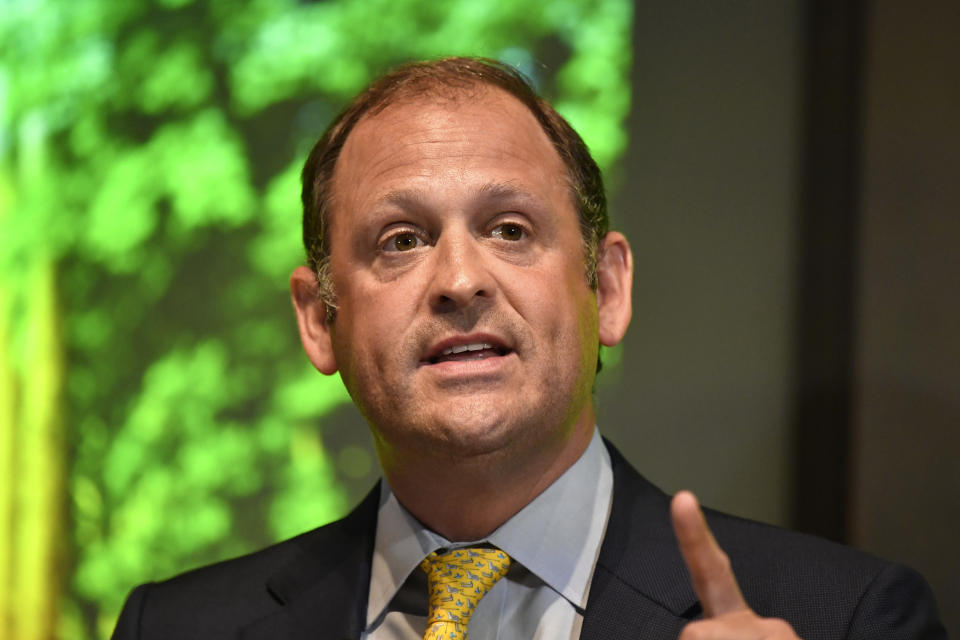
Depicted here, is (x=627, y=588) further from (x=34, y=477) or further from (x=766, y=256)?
(x=34, y=477)

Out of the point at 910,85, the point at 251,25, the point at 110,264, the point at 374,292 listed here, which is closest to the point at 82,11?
the point at 251,25

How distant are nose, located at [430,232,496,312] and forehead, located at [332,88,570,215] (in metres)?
0.10

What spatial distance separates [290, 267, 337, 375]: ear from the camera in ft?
6.41

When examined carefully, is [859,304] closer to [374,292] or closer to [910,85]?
[910,85]

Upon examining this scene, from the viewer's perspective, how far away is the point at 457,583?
165 centimetres

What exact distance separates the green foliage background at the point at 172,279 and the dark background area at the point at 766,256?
1.00ft

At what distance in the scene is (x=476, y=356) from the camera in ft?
5.39

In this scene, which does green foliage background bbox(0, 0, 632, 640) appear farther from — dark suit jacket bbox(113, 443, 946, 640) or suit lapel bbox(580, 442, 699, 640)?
suit lapel bbox(580, 442, 699, 640)

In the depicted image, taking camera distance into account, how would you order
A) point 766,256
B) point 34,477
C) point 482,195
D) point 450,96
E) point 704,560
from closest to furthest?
point 704,560 → point 482,195 → point 450,96 → point 766,256 → point 34,477

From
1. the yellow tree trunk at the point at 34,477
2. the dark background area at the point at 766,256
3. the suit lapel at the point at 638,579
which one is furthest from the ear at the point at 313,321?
the yellow tree trunk at the point at 34,477

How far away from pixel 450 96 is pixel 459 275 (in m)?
0.36

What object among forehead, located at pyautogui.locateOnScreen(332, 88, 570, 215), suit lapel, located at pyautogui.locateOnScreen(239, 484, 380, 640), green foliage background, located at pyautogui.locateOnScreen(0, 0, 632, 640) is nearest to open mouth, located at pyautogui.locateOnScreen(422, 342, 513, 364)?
forehead, located at pyautogui.locateOnScreen(332, 88, 570, 215)

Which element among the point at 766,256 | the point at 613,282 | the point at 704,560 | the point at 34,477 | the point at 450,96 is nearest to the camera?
the point at 704,560

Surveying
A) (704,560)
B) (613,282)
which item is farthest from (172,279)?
(704,560)
